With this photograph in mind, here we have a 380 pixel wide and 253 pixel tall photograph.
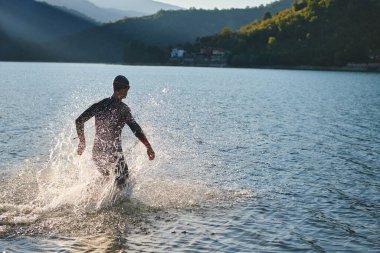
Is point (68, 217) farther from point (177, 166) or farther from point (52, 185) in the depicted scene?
point (177, 166)

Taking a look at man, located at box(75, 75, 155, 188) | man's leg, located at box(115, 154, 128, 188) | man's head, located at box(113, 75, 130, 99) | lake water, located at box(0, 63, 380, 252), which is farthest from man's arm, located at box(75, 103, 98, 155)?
lake water, located at box(0, 63, 380, 252)

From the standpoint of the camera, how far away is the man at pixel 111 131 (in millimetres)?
12094

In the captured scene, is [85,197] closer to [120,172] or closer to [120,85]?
[120,172]

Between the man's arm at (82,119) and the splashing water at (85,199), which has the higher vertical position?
the man's arm at (82,119)

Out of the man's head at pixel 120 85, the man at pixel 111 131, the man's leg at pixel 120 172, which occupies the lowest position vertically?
the man's leg at pixel 120 172

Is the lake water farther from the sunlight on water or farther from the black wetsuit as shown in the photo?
the black wetsuit

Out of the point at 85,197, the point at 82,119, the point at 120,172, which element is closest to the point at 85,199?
the point at 85,197

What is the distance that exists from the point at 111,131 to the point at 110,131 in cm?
3

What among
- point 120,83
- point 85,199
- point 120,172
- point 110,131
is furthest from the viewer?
point 85,199

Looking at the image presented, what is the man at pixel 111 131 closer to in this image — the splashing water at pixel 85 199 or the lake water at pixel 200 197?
the splashing water at pixel 85 199

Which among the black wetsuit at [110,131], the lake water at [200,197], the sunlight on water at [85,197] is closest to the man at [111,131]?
the black wetsuit at [110,131]

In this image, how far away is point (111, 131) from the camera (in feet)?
40.6

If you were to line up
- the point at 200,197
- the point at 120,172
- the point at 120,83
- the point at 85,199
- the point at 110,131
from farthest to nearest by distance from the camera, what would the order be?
the point at 200,197 → the point at 85,199 → the point at 120,172 → the point at 110,131 → the point at 120,83

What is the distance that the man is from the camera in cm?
1209
